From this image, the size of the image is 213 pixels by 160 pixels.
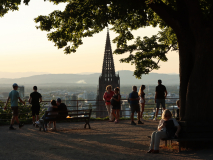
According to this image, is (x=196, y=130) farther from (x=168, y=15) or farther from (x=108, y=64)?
(x=108, y=64)

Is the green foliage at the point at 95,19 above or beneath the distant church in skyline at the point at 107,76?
beneath

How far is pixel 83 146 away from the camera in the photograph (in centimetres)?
905

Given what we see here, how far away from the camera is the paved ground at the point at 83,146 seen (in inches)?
305

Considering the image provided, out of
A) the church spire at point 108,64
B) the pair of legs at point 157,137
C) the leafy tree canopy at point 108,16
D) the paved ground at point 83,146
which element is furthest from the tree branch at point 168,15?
the church spire at point 108,64

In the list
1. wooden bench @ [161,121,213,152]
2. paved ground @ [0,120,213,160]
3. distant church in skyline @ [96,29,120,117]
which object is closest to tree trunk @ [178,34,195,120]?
wooden bench @ [161,121,213,152]

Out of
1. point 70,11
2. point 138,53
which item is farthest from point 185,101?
point 138,53

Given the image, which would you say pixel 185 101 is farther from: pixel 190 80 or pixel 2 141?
pixel 2 141

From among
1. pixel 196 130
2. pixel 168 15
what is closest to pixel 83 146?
pixel 196 130

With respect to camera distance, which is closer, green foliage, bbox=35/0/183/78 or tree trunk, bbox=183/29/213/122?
tree trunk, bbox=183/29/213/122

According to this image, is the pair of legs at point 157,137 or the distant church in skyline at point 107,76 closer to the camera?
the pair of legs at point 157,137

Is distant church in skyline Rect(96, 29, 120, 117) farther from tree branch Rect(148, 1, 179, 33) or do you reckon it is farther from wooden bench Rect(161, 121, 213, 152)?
wooden bench Rect(161, 121, 213, 152)

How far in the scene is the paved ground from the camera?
774 cm

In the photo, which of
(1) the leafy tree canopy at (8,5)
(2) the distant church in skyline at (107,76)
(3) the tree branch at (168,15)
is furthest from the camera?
(2) the distant church in skyline at (107,76)

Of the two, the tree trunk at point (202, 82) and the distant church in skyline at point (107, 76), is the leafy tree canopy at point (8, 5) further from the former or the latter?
the distant church in skyline at point (107, 76)
